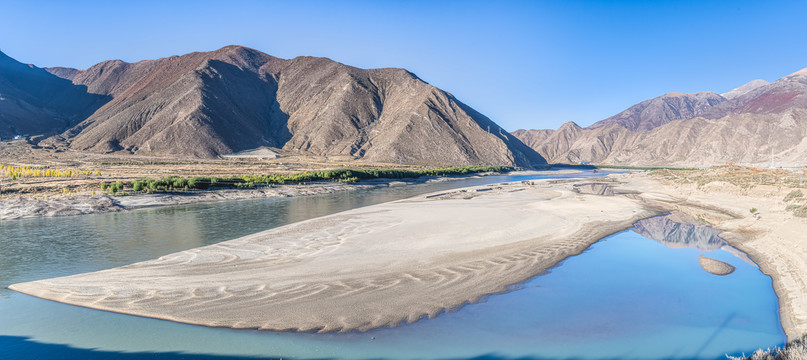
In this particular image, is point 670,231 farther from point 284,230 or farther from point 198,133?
point 198,133

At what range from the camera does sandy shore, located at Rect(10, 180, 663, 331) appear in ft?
35.5

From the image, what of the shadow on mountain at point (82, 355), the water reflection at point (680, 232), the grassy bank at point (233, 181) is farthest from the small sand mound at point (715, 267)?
the grassy bank at point (233, 181)

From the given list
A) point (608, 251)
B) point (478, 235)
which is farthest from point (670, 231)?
point (478, 235)

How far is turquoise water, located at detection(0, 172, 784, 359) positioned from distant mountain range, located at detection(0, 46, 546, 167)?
11127cm

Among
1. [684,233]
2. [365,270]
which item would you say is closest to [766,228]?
[684,233]

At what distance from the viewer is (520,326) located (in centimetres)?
1052

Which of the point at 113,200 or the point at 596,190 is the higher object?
the point at 113,200

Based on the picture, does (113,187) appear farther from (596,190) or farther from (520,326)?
(596,190)

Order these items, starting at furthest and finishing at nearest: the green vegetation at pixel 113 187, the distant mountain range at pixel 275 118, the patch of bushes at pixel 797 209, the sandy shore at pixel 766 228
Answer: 1. the distant mountain range at pixel 275 118
2. the green vegetation at pixel 113 187
3. the patch of bushes at pixel 797 209
4. the sandy shore at pixel 766 228

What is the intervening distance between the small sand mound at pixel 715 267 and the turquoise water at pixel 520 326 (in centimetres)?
36

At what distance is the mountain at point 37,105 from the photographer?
140m

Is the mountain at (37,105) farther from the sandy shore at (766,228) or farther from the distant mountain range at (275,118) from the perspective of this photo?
the sandy shore at (766,228)

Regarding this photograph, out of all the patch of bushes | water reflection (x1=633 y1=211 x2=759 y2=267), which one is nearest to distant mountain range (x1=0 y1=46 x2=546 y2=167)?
water reflection (x1=633 y1=211 x2=759 y2=267)

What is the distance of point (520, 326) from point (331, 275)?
6284 mm
